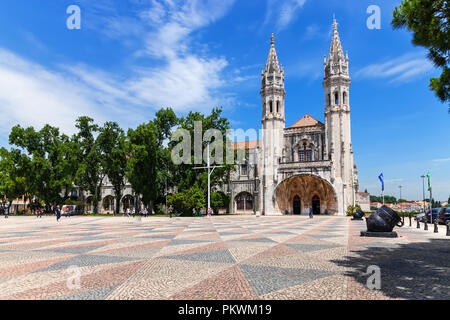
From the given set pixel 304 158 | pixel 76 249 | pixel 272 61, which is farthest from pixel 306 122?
pixel 76 249

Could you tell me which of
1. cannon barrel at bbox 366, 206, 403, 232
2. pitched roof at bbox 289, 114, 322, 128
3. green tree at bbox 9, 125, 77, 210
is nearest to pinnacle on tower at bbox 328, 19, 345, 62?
pitched roof at bbox 289, 114, 322, 128

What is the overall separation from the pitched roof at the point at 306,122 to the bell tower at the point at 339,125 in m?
4.27

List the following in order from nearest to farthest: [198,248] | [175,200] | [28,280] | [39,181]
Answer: [28,280] < [198,248] < [175,200] < [39,181]

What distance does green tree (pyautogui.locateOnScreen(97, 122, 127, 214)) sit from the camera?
43.9 metres

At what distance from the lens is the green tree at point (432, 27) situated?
5.92 m

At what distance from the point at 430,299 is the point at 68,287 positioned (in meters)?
5.69

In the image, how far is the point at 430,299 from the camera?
4.29 metres

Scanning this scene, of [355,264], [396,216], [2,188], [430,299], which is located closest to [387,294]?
[430,299]

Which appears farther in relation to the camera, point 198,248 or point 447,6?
point 198,248

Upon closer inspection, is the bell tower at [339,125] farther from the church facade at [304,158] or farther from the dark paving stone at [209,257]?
the dark paving stone at [209,257]

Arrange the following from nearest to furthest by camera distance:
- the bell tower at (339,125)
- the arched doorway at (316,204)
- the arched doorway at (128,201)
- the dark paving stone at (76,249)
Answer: the dark paving stone at (76,249), the bell tower at (339,125), the arched doorway at (316,204), the arched doorway at (128,201)

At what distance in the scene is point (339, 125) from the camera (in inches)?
1750

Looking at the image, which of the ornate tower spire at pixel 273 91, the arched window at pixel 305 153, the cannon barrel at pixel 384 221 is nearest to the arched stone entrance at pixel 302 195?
the arched window at pixel 305 153
